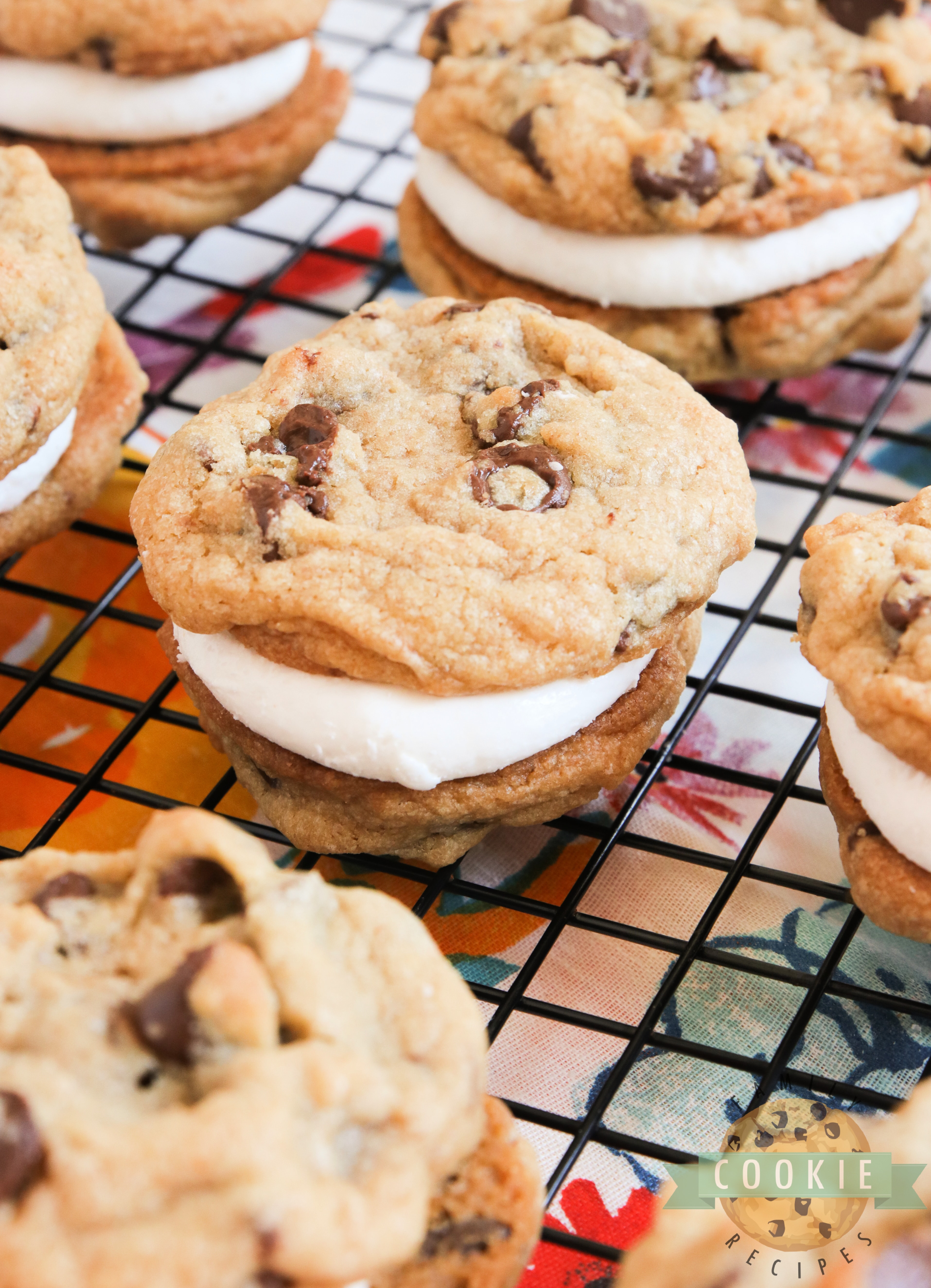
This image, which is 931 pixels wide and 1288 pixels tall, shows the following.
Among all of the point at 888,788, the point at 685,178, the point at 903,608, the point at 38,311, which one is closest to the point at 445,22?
the point at 685,178

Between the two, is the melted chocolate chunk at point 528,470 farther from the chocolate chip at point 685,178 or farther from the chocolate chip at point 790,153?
the chocolate chip at point 790,153

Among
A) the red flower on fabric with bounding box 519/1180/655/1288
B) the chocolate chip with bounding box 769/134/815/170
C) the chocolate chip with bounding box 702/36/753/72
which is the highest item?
the chocolate chip with bounding box 702/36/753/72

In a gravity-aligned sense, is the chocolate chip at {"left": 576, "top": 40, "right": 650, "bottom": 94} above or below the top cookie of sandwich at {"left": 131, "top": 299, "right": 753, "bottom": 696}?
above

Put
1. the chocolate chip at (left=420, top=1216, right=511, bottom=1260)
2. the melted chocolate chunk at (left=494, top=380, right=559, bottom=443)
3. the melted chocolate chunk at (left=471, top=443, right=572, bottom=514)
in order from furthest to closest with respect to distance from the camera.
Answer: the melted chocolate chunk at (left=494, top=380, right=559, bottom=443), the melted chocolate chunk at (left=471, top=443, right=572, bottom=514), the chocolate chip at (left=420, top=1216, right=511, bottom=1260)

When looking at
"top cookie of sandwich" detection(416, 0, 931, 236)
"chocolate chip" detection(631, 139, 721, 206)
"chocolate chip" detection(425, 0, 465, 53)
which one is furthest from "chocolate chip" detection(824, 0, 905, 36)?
Answer: "chocolate chip" detection(425, 0, 465, 53)

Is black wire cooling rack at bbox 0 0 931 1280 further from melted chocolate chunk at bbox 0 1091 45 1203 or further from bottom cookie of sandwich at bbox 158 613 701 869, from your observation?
melted chocolate chunk at bbox 0 1091 45 1203

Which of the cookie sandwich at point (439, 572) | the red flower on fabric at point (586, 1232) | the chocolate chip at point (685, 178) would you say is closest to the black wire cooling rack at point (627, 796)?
the red flower on fabric at point (586, 1232)

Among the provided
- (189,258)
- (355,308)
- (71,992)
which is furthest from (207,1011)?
(189,258)

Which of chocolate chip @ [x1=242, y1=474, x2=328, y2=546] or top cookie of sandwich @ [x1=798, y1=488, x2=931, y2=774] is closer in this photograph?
top cookie of sandwich @ [x1=798, y1=488, x2=931, y2=774]

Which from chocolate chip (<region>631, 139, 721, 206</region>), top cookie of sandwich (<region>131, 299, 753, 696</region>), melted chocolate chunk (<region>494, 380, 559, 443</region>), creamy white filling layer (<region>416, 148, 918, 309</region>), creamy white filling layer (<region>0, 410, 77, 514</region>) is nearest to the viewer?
top cookie of sandwich (<region>131, 299, 753, 696</region>)
